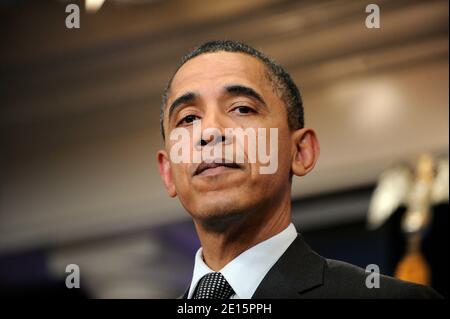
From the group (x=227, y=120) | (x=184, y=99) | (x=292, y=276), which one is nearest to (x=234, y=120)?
(x=227, y=120)

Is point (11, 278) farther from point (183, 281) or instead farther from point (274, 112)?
point (274, 112)

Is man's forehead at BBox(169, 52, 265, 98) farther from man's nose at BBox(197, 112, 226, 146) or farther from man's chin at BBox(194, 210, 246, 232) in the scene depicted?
man's chin at BBox(194, 210, 246, 232)

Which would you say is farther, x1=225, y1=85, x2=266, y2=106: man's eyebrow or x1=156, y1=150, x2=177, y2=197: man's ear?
x1=156, y1=150, x2=177, y2=197: man's ear

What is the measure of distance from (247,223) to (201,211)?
11cm

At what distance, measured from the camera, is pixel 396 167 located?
2.53 meters

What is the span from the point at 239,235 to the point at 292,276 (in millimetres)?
143

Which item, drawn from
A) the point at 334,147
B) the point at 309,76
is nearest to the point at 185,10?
the point at 309,76

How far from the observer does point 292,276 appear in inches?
63.5

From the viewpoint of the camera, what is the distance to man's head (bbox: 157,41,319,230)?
1589 mm

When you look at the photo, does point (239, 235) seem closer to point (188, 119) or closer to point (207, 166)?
point (207, 166)

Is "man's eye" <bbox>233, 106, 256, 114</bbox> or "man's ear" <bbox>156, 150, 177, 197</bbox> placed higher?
"man's eye" <bbox>233, 106, 256, 114</bbox>

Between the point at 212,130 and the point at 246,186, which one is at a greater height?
the point at 212,130

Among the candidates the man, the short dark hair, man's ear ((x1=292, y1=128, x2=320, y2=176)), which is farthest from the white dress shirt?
the short dark hair

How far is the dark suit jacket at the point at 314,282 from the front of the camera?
1.61m
